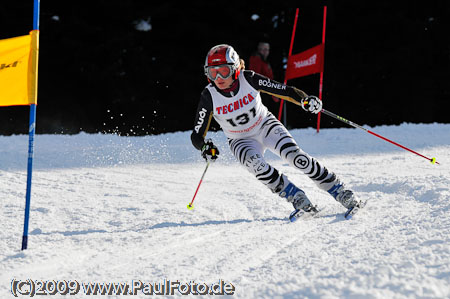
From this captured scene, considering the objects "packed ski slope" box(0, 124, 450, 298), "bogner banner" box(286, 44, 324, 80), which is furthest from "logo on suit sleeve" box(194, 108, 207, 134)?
"bogner banner" box(286, 44, 324, 80)

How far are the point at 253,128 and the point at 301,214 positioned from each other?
2.98 feet

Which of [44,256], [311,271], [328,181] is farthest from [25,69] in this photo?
[328,181]

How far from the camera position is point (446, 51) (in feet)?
47.5

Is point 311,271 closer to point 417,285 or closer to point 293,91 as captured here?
point 417,285

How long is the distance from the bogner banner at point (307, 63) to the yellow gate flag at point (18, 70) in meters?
6.90

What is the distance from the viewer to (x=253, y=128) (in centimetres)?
420

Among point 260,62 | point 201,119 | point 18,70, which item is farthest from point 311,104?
point 260,62

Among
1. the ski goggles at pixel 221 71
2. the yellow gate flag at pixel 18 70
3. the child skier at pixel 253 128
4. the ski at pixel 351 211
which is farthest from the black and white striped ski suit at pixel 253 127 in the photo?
the yellow gate flag at pixel 18 70

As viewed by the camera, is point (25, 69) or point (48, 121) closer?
point (25, 69)

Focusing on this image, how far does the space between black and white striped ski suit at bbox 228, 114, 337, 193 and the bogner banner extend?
5385mm

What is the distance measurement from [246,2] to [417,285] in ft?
42.5

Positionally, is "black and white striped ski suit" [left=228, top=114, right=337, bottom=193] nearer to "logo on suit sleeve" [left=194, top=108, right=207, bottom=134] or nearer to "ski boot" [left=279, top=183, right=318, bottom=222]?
"ski boot" [left=279, top=183, right=318, bottom=222]

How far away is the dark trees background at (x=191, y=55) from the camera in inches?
516

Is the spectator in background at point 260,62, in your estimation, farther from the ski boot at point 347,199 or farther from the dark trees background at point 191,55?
the dark trees background at point 191,55
